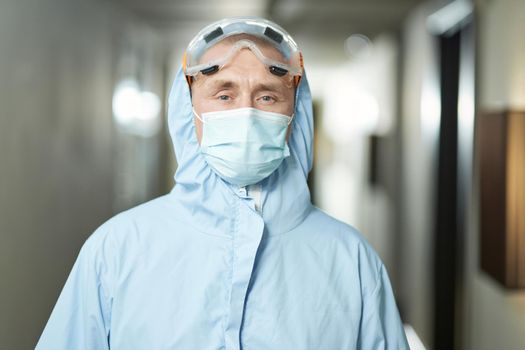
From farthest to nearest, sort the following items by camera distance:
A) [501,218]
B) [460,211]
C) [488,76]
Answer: [460,211], [488,76], [501,218]

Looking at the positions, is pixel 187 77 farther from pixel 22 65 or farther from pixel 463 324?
pixel 463 324

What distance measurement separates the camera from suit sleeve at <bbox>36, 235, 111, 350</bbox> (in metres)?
1.14

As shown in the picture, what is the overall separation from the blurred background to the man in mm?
893

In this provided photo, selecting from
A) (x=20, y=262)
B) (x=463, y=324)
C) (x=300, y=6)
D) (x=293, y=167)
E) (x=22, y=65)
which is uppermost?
(x=300, y=6)

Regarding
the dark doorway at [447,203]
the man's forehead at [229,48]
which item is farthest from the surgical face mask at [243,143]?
the dark doorway at [447,203]

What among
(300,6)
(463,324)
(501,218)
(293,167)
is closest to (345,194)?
(300,6)

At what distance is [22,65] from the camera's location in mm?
2062

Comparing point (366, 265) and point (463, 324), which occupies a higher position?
point (366, 265)

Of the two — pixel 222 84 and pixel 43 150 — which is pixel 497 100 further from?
pixel 43 150

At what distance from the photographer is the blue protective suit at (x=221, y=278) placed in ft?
3.72

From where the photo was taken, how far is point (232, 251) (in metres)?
1.18

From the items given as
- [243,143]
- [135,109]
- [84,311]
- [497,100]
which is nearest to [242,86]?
[243,143]

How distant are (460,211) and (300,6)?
1957mm

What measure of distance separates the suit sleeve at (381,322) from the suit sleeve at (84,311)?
1.74 ft
